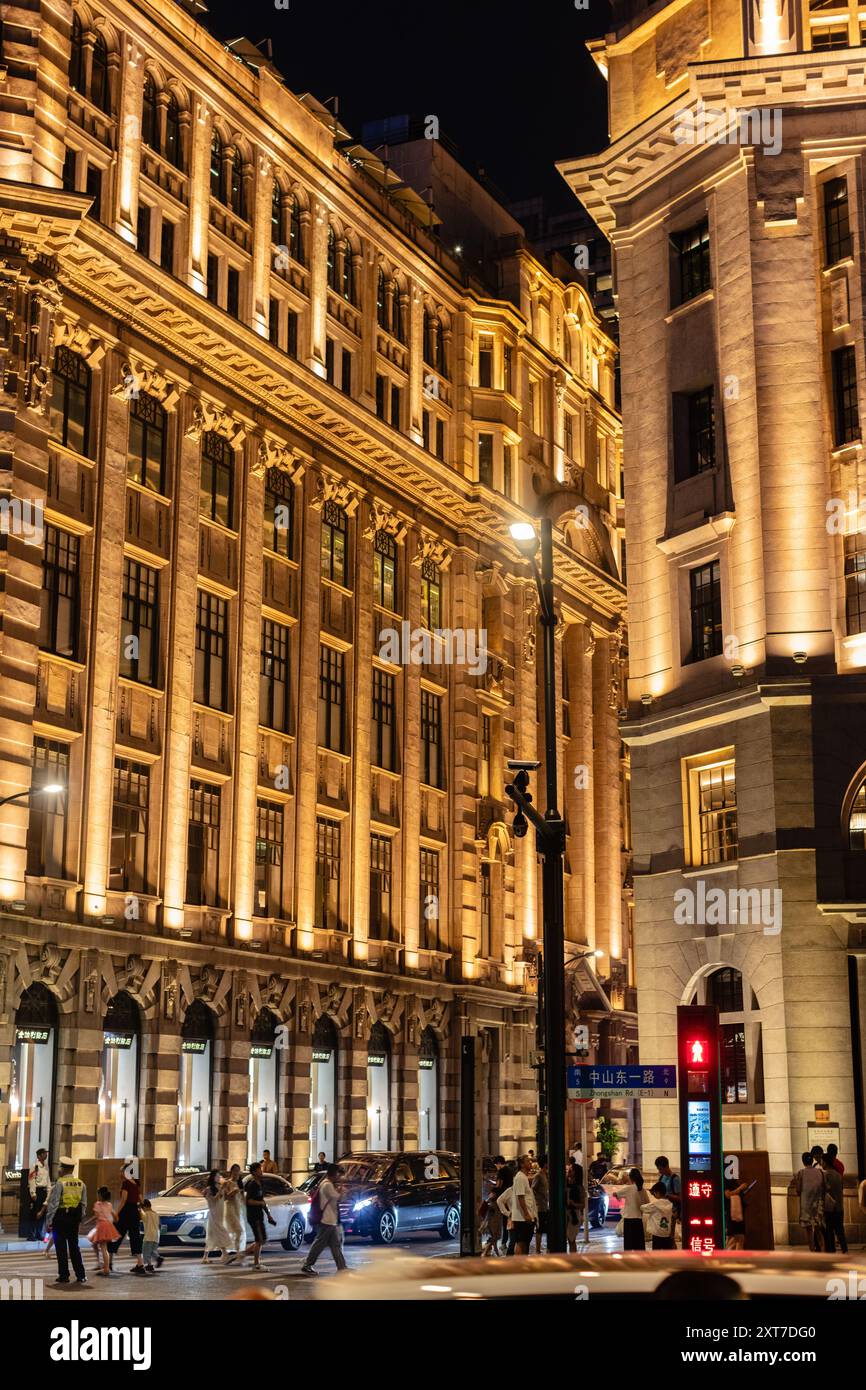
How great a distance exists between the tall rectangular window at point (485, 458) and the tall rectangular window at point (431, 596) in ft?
17.8

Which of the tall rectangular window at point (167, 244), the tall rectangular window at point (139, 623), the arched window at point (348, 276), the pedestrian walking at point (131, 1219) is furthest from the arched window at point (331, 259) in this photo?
the pedestrian walking at point (131, 1219)

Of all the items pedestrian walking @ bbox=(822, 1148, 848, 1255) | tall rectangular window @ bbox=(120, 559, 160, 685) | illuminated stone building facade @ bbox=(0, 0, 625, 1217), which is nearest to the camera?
pedestrian walking @ bbox=(822, 1148, 848, 1255)

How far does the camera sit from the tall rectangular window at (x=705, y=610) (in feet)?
111

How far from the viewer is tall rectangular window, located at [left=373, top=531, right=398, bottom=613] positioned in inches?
2280

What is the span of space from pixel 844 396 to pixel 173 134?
25.1 m

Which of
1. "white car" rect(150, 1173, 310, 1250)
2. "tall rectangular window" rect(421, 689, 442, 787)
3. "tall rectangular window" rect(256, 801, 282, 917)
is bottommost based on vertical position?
"white car" rect(150, 1173, 310, 1250)

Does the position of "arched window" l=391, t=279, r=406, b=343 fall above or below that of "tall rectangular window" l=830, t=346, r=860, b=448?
above

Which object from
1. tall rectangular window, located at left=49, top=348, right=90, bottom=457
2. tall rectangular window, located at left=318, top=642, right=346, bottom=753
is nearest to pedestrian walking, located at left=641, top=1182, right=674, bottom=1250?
tall rectangular window, located at left=49, top=348, right=90, bottom=457

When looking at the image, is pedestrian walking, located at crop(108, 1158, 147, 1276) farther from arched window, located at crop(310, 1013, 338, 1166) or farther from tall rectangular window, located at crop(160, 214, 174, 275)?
tall rectangular window, located at crop(160, 214, 174, 275)

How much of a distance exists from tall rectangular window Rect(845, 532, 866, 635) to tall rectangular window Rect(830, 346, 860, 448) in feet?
6.94

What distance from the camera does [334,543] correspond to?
5559 centimetres

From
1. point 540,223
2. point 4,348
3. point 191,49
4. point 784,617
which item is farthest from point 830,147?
point 540,223

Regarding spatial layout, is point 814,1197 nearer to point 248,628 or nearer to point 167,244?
point 248,628
